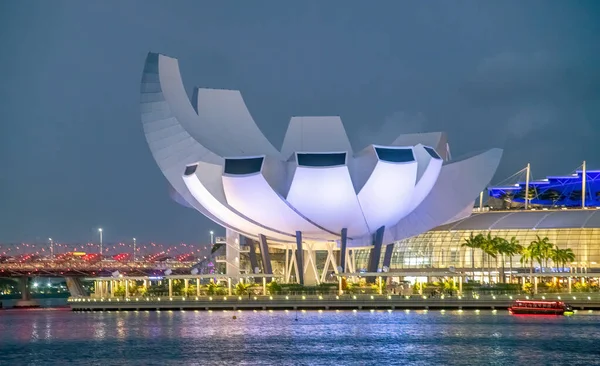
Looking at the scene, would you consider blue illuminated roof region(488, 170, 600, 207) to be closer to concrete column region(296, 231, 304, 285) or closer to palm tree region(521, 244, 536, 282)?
palm tree region(521, 244, 536, 282)

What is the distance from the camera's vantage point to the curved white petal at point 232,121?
120000 millimetres

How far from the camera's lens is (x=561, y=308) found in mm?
99062

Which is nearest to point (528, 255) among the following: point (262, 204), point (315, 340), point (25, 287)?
point (262, 204)

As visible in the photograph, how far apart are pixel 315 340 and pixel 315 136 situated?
46.0 metres

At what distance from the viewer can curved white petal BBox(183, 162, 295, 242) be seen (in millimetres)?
109812

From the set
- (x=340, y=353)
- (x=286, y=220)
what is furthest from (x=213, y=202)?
(x=340, y=353)

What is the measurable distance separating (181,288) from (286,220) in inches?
737

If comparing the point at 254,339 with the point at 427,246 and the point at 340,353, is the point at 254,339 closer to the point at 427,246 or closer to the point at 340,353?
the point at 340,353

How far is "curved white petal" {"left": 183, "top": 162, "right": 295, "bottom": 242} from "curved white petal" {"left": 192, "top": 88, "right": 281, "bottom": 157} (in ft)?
22.6

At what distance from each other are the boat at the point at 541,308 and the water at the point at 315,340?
1334 millimetres

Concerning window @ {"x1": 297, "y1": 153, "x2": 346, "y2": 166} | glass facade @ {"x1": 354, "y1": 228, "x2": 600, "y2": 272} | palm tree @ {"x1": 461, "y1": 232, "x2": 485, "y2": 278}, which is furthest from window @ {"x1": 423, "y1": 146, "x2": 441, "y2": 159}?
glass facade @ {"x1": 354, "y1": 228, "x2": 600, "y2": 272}

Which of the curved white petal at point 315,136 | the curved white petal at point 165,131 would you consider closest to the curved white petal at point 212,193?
the curved white petal at point 165,131

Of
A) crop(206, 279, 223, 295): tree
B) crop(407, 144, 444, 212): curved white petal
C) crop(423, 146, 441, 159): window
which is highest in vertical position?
crop(423, 146, 441, 159): window

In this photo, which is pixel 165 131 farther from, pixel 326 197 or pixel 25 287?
pixel 25 287
